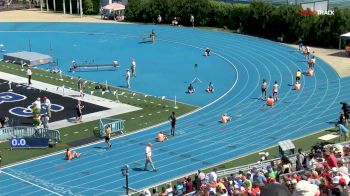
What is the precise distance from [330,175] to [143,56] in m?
38.3

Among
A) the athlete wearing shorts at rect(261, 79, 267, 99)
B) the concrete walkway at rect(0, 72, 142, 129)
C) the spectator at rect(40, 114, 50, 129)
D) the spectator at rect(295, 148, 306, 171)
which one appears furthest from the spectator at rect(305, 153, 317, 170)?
the athlete wearing shorts at rect(261, 79, 267, 99)

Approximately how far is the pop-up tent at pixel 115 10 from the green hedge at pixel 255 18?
1.01 meters

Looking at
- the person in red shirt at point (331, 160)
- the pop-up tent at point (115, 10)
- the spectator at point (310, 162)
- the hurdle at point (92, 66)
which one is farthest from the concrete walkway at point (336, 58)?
the person in red shirt at point (331, 160)

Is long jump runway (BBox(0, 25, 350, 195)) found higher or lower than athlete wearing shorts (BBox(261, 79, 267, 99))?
lower

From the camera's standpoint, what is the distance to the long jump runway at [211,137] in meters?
28.0

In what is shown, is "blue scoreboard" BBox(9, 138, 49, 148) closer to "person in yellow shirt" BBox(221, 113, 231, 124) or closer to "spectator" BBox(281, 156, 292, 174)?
"person in yellow shirt" BBox(221, 113, 231, 124)

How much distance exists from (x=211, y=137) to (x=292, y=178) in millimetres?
15831

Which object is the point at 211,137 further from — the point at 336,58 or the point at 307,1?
the point at 307,1

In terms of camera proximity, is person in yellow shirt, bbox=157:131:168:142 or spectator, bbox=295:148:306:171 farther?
person in yellow shirt, bbox=157:131:168:142

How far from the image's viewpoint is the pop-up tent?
74075 millimetres

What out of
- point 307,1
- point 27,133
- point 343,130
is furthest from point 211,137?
point 307,1

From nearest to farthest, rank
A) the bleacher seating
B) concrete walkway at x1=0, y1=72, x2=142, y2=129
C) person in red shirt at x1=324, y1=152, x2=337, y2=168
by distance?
person in red shirt at x1=324, y1=152, x2=337, y2=168 < concrete walkway at x1=0, y1=72, x2=142, y2=129 < the bleacher seating

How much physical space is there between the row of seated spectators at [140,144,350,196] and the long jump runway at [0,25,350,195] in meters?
→ 5.92

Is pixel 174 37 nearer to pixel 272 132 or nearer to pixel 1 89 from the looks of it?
pixel 1 89
